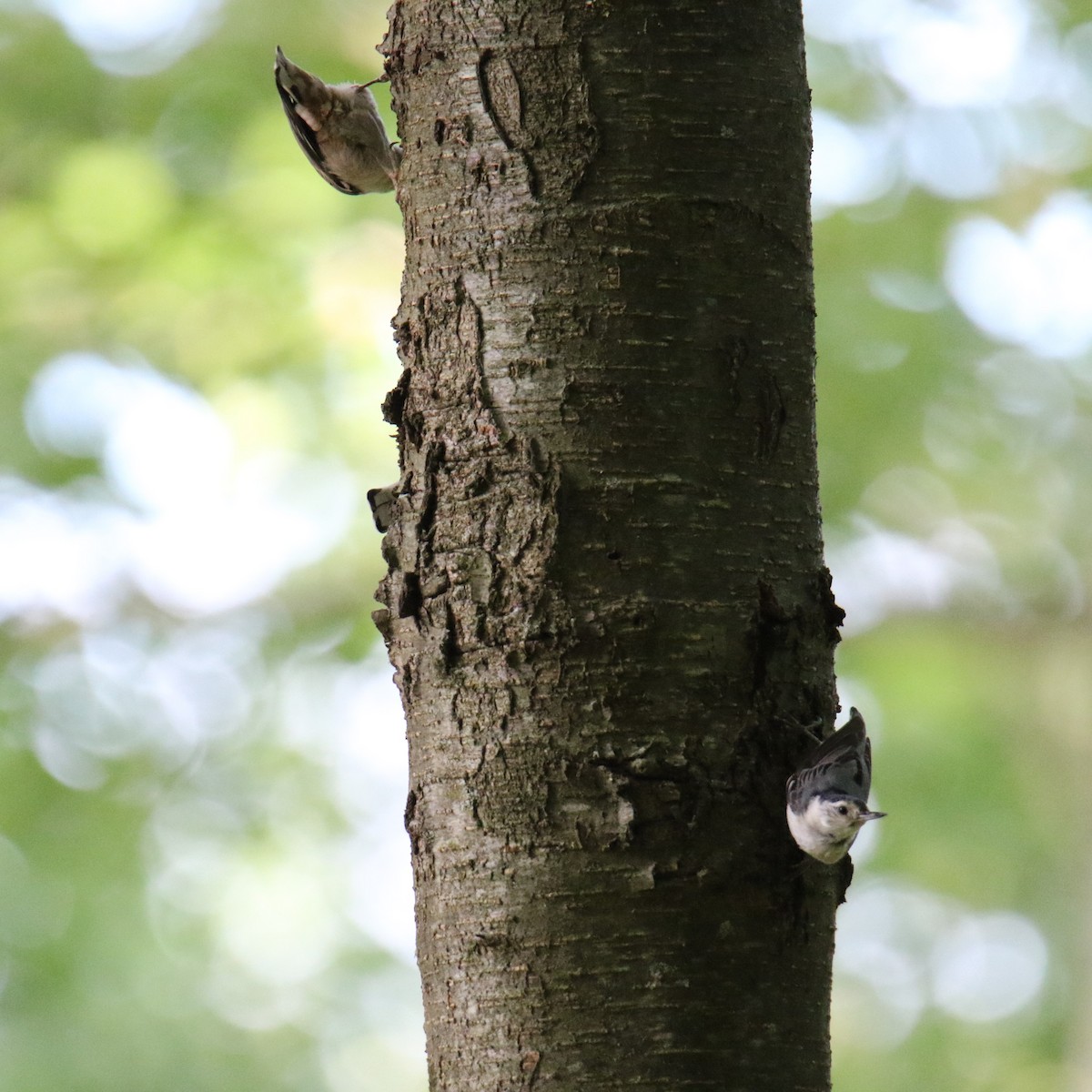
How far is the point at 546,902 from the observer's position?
4.33 ft

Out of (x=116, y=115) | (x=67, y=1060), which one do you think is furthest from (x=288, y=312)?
(x=67, y=1060)

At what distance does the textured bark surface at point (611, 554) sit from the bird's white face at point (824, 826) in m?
0.02

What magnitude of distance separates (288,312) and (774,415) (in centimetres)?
493

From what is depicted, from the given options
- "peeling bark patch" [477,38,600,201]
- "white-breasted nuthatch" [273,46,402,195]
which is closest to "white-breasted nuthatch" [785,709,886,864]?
"peeling bark patch" [477,38,600,201]

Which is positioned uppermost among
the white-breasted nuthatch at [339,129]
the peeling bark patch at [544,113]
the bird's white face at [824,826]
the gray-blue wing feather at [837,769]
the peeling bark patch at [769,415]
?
the white-breasted nuthatch at [339,129]

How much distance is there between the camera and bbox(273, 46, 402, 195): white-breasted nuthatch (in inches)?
104

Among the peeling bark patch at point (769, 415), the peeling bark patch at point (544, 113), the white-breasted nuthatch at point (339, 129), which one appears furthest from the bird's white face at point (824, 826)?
the white-breasted nuthatch at point (339, 129)

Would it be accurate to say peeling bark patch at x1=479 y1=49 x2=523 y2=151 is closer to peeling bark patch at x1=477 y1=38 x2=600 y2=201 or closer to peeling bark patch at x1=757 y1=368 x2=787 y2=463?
peeling bark patch at x1=477 y1=38 x2=600 y2=201

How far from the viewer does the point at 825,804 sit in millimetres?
1371

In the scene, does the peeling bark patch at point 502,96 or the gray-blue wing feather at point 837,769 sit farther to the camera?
the peeling bark patch at point 502,96

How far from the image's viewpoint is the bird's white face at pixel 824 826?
1355mm

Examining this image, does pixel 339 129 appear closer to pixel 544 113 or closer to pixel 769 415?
pixel 544 113

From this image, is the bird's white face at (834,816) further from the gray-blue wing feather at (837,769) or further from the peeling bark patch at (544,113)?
the peeling bark patch at (544,113)

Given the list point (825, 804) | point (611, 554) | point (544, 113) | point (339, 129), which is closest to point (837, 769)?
point (825, 804)
